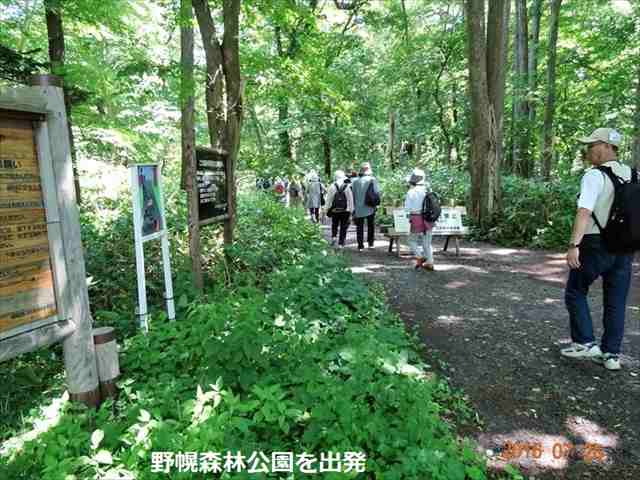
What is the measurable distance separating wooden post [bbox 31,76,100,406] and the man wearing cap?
4010mm

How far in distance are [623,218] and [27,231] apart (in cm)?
451

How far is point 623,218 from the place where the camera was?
3.72 m

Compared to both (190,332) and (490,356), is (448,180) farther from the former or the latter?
(190,332)

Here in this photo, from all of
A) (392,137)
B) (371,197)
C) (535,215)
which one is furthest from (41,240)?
(392,137)

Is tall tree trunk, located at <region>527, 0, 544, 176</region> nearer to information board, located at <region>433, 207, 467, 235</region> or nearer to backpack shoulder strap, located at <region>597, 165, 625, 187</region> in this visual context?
information board, located at <region>433, 207, 467, 235</region>

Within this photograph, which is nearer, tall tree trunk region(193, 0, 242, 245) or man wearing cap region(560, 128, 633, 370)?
man wearing cap region(560, 128, 633, 370)

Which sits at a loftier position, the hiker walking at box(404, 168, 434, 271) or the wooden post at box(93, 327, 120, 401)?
the hiker walking at box(404, 168, 434, 271)

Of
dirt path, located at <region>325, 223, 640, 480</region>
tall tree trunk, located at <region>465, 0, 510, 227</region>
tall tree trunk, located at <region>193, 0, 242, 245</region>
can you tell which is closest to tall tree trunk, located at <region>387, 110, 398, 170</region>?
tall tree trunk, located at <region>465, 0, 510, 227</region>

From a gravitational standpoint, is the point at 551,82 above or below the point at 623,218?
above

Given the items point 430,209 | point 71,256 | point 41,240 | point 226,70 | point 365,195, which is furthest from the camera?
point 365,195

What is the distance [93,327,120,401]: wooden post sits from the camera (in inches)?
121

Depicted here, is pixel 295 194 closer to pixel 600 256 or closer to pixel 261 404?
pixel 600 256

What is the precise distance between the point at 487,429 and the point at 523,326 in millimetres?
2284

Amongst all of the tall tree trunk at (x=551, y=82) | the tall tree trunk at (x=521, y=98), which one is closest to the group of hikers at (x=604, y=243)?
the tall tree trunk at (x=551, y=82)
